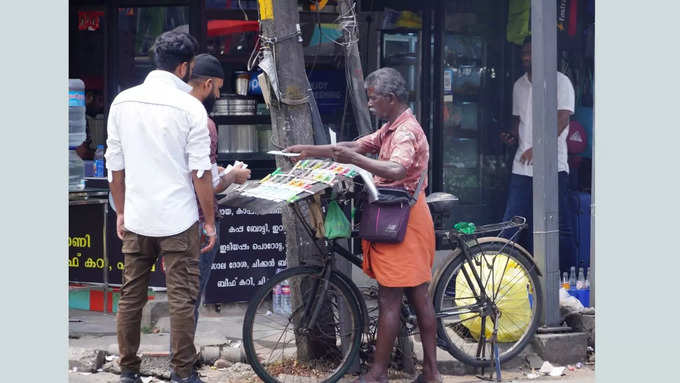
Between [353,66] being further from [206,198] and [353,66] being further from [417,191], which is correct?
[206,198]

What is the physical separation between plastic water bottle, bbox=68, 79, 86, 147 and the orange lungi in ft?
12.6

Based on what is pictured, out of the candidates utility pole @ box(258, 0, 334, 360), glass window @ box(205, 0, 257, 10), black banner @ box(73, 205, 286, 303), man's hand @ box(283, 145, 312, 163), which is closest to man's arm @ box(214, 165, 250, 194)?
man's hand @ box(283, 145, 312, 163)

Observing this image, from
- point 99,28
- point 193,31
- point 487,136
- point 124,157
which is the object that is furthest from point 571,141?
point 124,157

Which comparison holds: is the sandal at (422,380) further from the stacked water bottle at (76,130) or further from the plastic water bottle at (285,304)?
the stacked water bottle at (76,130)

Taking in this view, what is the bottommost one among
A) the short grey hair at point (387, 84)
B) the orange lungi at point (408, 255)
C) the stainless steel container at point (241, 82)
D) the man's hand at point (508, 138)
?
the orange lungi at point (408, 255)

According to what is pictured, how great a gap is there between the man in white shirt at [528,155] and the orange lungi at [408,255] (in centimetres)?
316

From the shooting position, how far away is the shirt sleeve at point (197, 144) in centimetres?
559

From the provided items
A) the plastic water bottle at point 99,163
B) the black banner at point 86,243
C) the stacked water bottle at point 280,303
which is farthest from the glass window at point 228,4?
the stacked water bottle at point 280,303

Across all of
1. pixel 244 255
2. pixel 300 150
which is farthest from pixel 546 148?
pixel 244 255

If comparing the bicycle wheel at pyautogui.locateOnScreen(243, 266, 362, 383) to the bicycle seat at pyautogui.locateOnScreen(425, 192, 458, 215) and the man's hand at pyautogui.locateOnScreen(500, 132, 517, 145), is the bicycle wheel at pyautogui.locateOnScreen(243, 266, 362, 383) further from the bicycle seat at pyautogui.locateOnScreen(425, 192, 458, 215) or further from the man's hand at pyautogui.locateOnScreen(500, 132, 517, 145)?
the man's hand at pyautogui.locateOnScreen(500, 132, 517, 145)

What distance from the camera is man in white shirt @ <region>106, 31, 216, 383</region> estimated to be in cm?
559

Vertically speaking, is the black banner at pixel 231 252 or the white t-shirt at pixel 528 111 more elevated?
the white t-shirt at pixel 528 111

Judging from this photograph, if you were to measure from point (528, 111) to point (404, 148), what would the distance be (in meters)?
3.86

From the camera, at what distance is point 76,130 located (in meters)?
9.12
